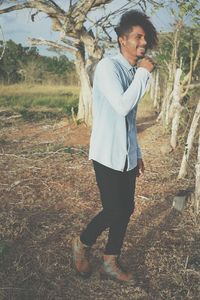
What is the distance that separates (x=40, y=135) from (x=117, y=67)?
768 cm

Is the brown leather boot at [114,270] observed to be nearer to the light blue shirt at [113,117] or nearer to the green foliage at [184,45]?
the light blue shirt at [113,117]

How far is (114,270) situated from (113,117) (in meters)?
1.21

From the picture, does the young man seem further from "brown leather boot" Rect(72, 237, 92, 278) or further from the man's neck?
"brown leather boot" Rect(72, 237, 92, 278)

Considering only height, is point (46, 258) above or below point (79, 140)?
above

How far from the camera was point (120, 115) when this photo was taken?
293cm

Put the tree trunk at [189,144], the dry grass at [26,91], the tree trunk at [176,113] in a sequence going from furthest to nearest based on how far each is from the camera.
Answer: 1. the dry grass at [26,91]
2. the tree trunk at [176,113]
3. the tree trunk at [189,144]

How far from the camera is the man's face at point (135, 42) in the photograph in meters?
2.95

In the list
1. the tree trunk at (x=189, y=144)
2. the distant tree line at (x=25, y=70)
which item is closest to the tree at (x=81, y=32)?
the tree trunk at (x=189, y=144)

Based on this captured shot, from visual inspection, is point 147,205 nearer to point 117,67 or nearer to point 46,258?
point 46,258

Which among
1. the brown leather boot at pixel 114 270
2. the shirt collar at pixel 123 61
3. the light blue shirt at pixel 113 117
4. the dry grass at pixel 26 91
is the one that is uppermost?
the shirt collar at pixel 123 61

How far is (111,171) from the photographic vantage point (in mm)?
3055

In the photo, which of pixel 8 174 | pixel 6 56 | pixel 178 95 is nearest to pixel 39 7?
pixel 178 95

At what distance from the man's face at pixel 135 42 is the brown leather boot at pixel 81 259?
58.7 inches

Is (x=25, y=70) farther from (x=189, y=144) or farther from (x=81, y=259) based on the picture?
(x=81, y=259)
